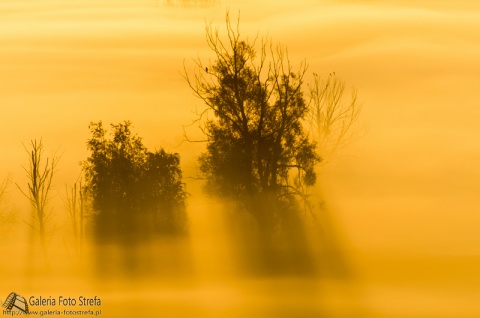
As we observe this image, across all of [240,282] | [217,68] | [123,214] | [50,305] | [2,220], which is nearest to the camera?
[50,305]

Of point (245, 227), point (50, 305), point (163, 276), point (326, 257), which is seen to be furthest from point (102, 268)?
point (50, 305)

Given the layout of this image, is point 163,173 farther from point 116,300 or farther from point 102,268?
point 116,300

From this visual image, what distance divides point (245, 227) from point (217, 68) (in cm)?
615

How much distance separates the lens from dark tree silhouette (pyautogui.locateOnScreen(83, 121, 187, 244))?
45125mm

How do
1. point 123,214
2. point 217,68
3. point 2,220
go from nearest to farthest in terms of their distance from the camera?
point 217,68 → point 123,214 → point 2,220

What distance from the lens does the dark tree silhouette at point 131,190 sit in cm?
4512

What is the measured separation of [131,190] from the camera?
46.1 meters

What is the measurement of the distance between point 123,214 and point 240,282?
7.78 m

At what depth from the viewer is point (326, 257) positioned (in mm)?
41750

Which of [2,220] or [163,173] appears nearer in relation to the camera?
[163,173]

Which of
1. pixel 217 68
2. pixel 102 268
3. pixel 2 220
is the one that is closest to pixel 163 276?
pixel 102 268

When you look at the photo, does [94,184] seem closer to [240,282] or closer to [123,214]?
[123,214]

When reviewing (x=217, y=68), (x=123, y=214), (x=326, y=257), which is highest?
(x=217, y=68)

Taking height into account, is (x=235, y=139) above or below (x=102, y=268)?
above
